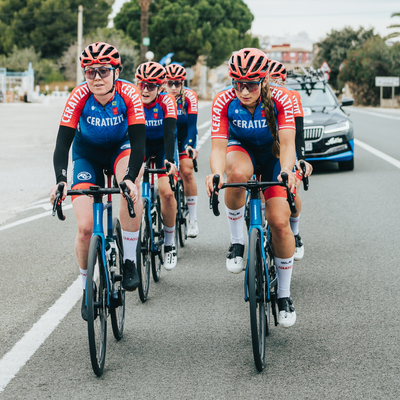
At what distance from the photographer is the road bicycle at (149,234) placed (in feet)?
18.5

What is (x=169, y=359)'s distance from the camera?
4.24 metres

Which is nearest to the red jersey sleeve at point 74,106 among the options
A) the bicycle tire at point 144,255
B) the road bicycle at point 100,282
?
the road bicycle at point 100,282

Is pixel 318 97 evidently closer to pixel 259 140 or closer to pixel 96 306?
pixel 259 140

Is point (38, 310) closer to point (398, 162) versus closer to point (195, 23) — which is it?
point (398, 162)

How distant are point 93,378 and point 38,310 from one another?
142 centimetres

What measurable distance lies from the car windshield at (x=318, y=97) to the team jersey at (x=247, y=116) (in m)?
9.88

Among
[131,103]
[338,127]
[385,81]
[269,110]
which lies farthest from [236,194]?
[385,81]

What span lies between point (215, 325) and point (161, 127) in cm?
235

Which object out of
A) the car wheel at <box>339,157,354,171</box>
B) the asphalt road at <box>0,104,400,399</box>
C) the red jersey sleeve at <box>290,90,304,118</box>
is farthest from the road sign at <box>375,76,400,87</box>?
the red jersey sleeve at <box>290,90,304,118</box>

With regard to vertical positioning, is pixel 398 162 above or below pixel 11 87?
below

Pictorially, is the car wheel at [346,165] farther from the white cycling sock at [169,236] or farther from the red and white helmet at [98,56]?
the red and white helmet at [98,56]

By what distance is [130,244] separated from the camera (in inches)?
193

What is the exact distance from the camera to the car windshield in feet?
47.9

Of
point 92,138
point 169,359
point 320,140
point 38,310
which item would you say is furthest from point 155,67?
point 320,140
